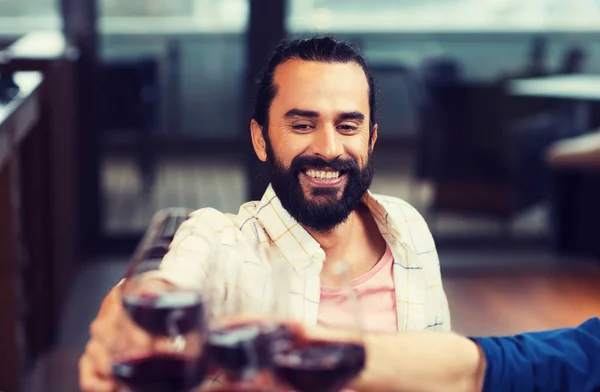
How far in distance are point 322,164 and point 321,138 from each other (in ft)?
0.16

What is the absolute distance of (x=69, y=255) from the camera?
4637 mm

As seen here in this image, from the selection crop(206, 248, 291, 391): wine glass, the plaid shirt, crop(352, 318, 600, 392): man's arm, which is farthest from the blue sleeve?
crop(206, 248, 291, 391): wine glass

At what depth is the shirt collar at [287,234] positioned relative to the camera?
188cm

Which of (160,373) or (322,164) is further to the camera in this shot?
(322,164)

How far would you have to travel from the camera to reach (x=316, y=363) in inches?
41.8

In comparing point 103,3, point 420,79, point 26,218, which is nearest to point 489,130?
point 420,79

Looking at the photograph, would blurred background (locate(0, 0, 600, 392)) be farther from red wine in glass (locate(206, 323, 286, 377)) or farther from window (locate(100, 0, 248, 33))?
red wine in glass (locate(206, 323, 286, 377))

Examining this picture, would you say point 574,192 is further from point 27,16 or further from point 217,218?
point 217,218

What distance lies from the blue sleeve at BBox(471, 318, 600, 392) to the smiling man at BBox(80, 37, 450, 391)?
37 cm

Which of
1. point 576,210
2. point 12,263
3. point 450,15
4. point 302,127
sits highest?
point 302,127

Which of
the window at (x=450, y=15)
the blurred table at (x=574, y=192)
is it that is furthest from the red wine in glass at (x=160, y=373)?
the blurred table at (x=574, y=192)

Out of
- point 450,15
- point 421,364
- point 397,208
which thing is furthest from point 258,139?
point 450,15

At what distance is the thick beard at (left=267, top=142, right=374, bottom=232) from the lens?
1825 mm

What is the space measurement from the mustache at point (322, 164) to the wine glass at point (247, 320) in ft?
2.20
